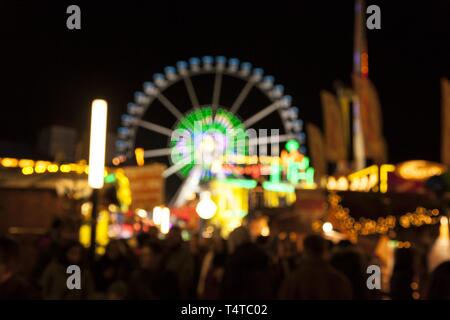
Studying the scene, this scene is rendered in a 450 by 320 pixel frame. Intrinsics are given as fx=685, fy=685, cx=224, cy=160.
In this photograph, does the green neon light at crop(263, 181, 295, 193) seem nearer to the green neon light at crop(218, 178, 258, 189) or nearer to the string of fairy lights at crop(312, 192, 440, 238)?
the green neon light at crop(218, 178, 258, 189)

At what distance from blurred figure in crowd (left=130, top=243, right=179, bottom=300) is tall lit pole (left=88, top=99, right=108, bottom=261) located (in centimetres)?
123

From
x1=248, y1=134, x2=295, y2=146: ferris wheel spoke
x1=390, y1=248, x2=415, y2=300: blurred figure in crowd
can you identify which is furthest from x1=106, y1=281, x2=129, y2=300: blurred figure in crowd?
x1=248, y1=134, x2=295, y2=146: ferris wheel spoke

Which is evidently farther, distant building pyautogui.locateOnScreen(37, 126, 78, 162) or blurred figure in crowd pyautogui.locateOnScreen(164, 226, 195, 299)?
distant building pyautogui.locateOnScreen(37, 126, 78, 162)

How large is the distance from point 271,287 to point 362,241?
153 inches

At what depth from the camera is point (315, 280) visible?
16.5ft

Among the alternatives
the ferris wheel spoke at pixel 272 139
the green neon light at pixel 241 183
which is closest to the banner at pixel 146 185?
the ferris wheel spoke at pixel 272 139

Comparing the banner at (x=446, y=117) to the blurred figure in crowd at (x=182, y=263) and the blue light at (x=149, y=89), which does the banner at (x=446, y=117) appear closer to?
the blurred figure in crowd at (x=182, y=263)

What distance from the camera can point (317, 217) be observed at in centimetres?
1416

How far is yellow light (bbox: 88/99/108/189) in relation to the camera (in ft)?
15.7

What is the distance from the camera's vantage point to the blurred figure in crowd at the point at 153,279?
19.8ft

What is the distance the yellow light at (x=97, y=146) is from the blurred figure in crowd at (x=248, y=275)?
192cm

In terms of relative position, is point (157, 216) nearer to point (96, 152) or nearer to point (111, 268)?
point (111, 268)

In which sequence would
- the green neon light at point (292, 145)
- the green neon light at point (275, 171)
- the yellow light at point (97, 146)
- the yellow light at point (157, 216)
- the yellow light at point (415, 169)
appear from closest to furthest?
the yellow light at point (97, 146), the yellow light at point (415, 169), the yellow light at point (157, 216), the green neon light at point (292, 145), the green neon light at point (275, 171)
